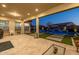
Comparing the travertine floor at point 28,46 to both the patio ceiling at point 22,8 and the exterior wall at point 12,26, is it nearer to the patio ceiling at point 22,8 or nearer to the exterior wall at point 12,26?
the exterior wall at point 12,26

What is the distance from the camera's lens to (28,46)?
1.80 metres

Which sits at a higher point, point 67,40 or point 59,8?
point 59,8

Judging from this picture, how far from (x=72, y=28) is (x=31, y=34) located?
0.86 meters

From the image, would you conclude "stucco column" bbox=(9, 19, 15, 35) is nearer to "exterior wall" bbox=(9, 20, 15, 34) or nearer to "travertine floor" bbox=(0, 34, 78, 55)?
"exterior wall" bbox=(9, 20, 15, 34)

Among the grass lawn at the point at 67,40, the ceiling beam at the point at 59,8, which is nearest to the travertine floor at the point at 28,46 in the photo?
the grass lawn at the point at 67,40

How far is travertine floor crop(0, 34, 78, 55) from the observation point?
1.74 m

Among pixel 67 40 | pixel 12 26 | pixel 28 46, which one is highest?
pixel 12 26

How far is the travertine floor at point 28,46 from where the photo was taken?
1743 mm

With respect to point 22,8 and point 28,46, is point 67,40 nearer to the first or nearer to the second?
point 28,46

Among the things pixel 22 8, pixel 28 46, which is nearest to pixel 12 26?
pixel 22 8

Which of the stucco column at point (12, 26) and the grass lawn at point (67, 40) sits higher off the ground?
Answer: the stucco column at point (12, 26)

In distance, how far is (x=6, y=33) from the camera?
1.83m

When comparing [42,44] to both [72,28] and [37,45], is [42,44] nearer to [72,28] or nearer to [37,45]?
[37,45]
